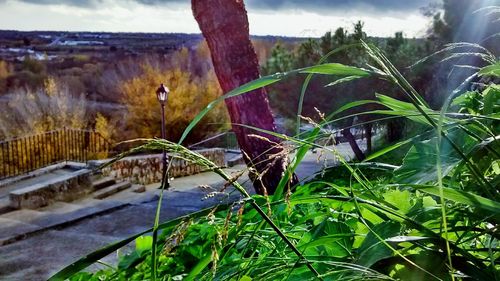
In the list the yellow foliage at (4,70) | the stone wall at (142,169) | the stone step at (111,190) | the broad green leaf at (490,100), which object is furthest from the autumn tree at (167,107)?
the broad green leaf at (490,100)

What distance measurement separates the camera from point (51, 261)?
4969 millimetres

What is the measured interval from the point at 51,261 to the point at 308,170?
4820 mm

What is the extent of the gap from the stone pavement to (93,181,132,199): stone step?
114mm

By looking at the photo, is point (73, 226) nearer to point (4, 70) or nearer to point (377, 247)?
point (377, 247)

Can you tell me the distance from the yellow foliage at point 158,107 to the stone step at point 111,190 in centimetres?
474

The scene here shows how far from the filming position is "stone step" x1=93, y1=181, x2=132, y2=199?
7.87 metres

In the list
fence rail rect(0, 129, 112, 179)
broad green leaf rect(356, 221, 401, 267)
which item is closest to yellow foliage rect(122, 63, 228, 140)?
fence rail rect(0, 129, 112, 179)

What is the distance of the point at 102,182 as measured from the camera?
8266 mm

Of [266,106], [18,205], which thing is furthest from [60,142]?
[266,106]

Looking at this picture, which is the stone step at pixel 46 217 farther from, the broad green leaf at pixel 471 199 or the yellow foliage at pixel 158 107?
the yellow foliage at pixel 158 107

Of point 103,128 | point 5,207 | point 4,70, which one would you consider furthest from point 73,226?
point 4,70

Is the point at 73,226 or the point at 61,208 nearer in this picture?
the point at 73,226

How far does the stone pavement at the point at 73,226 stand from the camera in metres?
4.93

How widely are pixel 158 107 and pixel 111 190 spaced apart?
17.8ft
